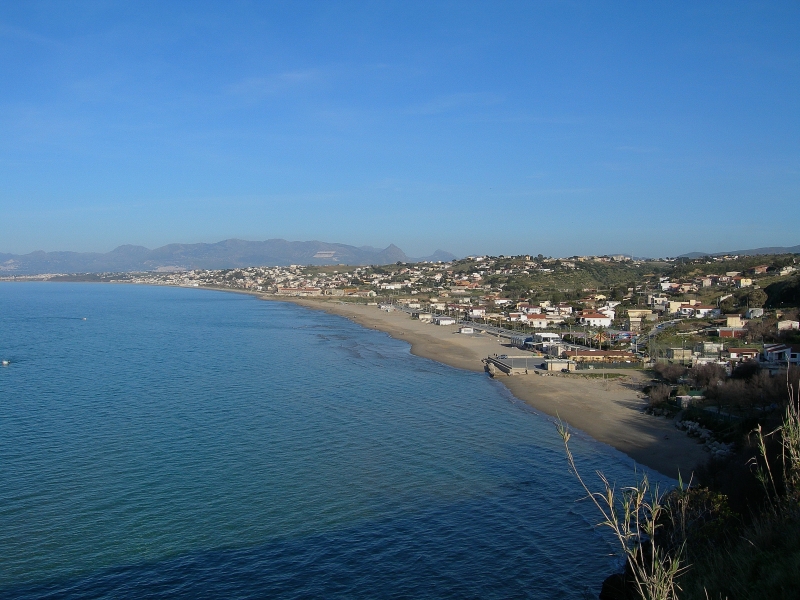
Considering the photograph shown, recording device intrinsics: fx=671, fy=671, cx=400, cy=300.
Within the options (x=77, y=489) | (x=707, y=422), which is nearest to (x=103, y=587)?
(x=77, y=489)

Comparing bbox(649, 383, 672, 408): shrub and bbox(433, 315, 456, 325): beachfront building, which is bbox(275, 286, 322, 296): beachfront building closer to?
bbox(433, 315, 456, 325): beachfront building

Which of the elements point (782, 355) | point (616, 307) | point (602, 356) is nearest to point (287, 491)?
point (782, 355)

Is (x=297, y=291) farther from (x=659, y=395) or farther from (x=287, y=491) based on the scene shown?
(x=287, y=491)

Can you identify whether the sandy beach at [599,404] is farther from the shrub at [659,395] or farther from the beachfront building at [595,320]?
the beachfront building at [595,320]

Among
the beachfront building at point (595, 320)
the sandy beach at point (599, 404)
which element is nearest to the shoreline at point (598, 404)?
the sandy beach at point (599, 404)

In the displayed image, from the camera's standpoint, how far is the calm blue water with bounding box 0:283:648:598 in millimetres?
10086

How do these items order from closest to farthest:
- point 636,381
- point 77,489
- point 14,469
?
point 77,489, point 14,469, point 636,381

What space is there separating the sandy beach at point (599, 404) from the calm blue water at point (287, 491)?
0.99m

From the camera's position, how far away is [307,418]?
20266 mm

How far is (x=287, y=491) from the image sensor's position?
1359 centimetres

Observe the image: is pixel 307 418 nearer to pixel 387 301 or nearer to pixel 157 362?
pixel 157 362

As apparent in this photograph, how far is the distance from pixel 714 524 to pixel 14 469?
14.2m

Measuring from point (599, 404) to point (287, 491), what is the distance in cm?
1279

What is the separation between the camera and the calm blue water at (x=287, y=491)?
33.1 feet
